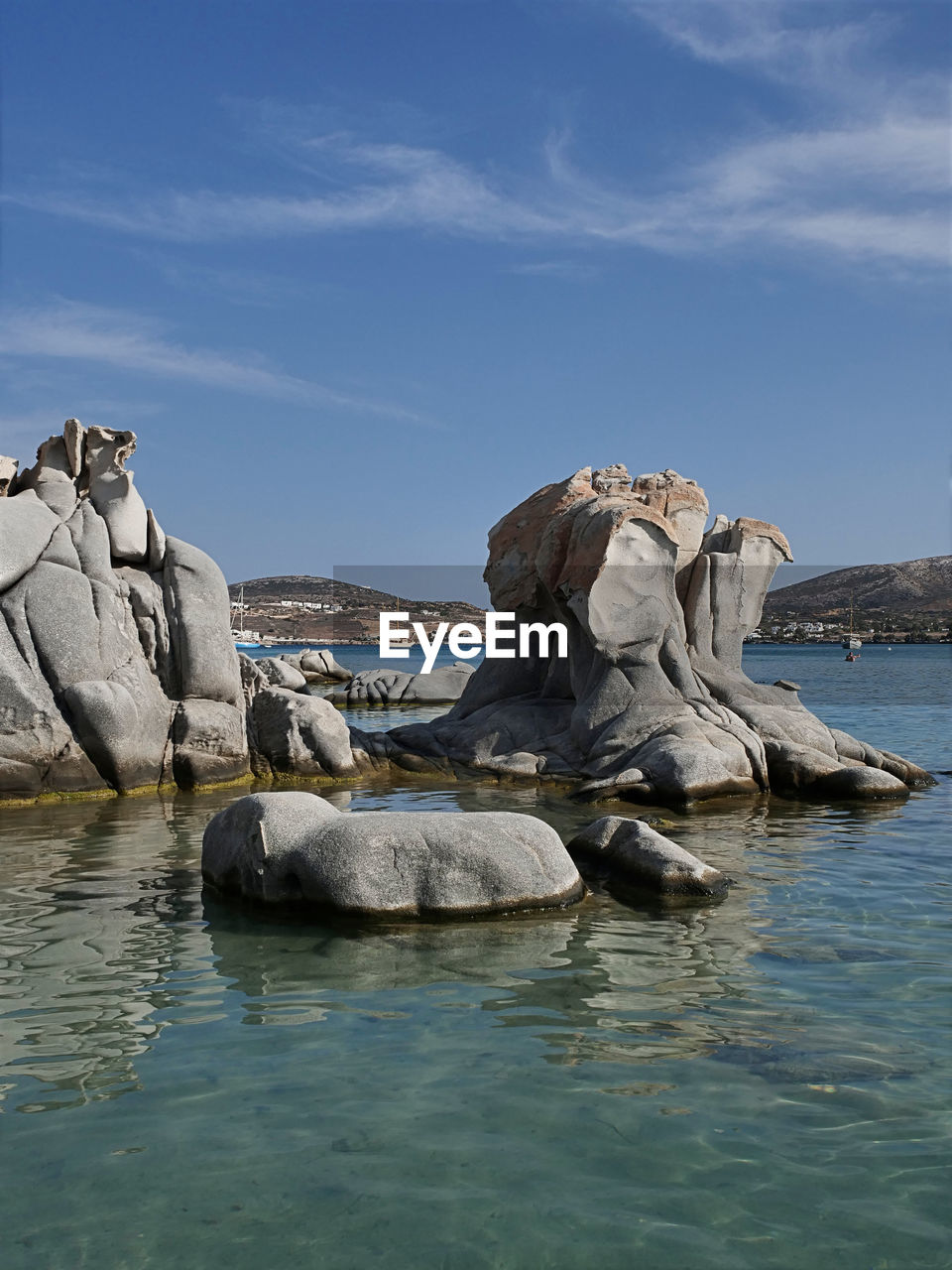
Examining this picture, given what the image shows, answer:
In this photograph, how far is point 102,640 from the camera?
14258 millimetres

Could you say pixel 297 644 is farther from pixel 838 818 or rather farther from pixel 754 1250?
pixel 754 1250

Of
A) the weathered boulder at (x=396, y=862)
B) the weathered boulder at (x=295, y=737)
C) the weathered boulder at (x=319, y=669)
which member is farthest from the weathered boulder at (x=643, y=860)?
the weathered boulder at (x=319, y=669)

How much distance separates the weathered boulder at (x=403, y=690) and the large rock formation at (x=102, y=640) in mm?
21336

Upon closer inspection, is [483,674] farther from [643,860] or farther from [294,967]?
[294,967]

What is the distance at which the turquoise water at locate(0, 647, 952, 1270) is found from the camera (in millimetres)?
4066

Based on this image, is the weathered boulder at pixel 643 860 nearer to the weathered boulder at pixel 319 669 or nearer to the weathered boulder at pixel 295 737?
the weathered boulder at pixel 295 737

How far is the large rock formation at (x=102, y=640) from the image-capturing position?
44.4 feet

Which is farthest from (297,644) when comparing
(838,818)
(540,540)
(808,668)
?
(838,818)

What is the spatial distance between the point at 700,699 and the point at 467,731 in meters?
3.97

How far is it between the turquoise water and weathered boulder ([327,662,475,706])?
2772 centimetres

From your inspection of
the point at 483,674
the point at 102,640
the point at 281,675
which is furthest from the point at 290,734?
the point at 483,674

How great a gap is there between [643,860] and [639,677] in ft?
25.9

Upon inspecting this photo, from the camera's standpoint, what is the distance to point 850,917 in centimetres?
848

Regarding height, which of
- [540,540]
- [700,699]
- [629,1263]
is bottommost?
[629,1263]
